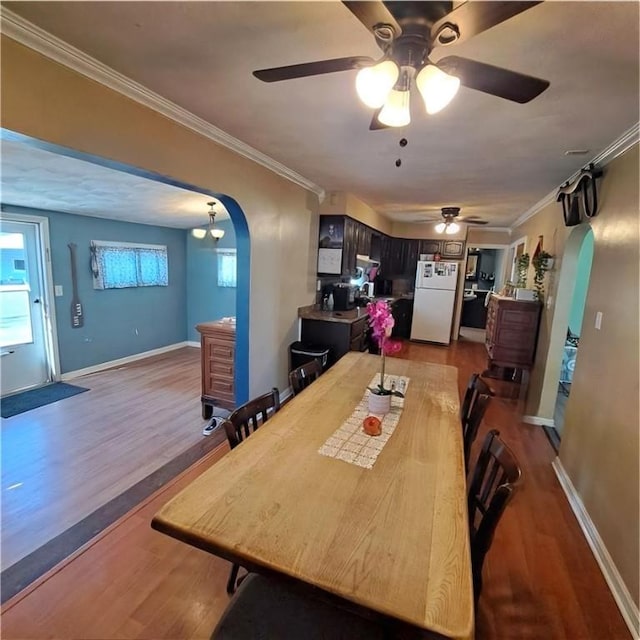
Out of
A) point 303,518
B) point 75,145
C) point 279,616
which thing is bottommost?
point 279,616

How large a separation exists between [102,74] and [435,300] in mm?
6071

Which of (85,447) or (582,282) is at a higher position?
(582,282)

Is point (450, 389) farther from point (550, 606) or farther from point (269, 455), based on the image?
point (269, 455)

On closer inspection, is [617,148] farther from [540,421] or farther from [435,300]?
[435,300]

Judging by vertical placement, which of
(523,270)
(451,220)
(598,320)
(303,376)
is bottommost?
(303,376)

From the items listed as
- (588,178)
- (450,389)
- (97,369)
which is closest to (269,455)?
(450,389)

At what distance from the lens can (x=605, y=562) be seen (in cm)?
182

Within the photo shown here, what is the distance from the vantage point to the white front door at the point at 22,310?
404cm

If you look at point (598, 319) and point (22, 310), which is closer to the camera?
point (598, 319)

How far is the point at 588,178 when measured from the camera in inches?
101

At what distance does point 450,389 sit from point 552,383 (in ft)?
6.18

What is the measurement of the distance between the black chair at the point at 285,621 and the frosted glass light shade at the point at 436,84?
156 cm

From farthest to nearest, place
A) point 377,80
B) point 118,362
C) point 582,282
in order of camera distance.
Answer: point 118,362
point 582,282
point 377,80

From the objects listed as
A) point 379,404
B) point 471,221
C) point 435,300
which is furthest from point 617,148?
point 435,300
